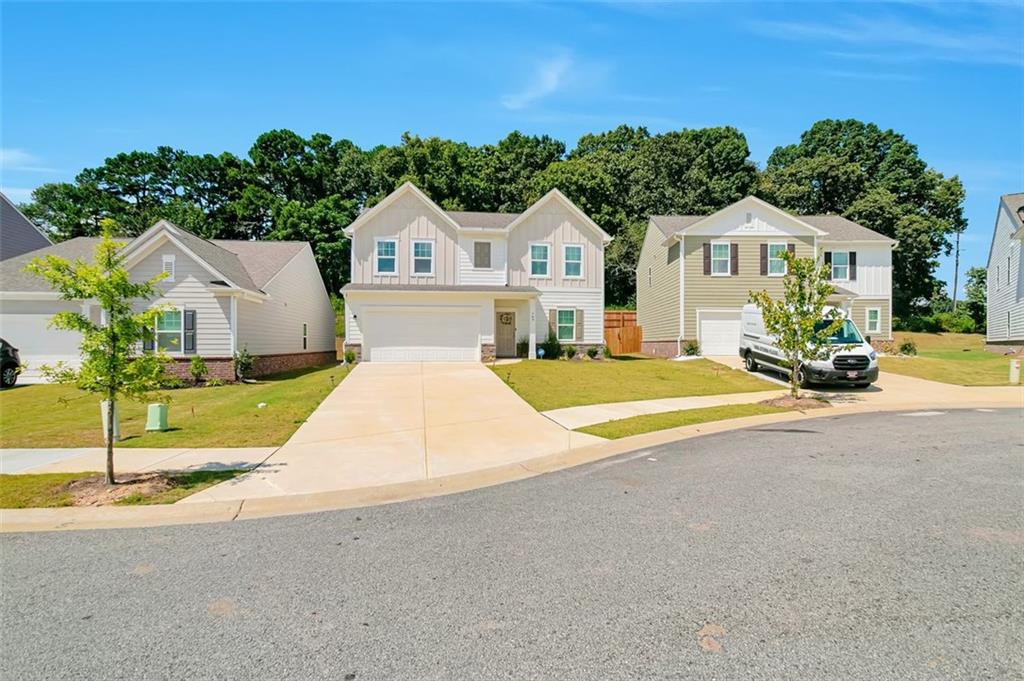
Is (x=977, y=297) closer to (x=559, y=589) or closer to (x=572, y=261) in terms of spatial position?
(x=572, y=261)

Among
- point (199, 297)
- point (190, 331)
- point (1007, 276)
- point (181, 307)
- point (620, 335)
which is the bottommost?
point (620, 335)

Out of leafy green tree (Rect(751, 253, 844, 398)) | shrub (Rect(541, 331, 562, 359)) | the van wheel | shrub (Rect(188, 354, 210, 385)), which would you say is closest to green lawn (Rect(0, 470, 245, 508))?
shrub (Rect(188, 354, 210, 385))

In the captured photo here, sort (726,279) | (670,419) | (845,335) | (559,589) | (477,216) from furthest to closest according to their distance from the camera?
(477,216), (726,279), (845,335), (670,419), (559,589)

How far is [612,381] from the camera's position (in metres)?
17.8

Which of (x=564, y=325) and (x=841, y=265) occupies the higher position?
(x=841, y=265)

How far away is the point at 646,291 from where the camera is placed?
33.5 meters

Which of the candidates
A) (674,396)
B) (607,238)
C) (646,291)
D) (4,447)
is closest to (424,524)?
(4,447)

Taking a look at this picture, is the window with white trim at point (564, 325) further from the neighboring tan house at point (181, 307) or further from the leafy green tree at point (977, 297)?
the leafy green tree at point (977, 297)

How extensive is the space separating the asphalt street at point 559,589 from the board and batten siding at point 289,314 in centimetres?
1729

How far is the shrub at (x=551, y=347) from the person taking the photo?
83.4ft

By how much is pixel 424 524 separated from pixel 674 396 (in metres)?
11.1

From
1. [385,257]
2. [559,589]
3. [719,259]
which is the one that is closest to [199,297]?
[385,257]

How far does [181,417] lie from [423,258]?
14.1m

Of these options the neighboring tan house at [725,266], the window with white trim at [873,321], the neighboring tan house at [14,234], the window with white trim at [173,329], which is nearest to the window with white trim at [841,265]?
the window with white trim at [873,321]
